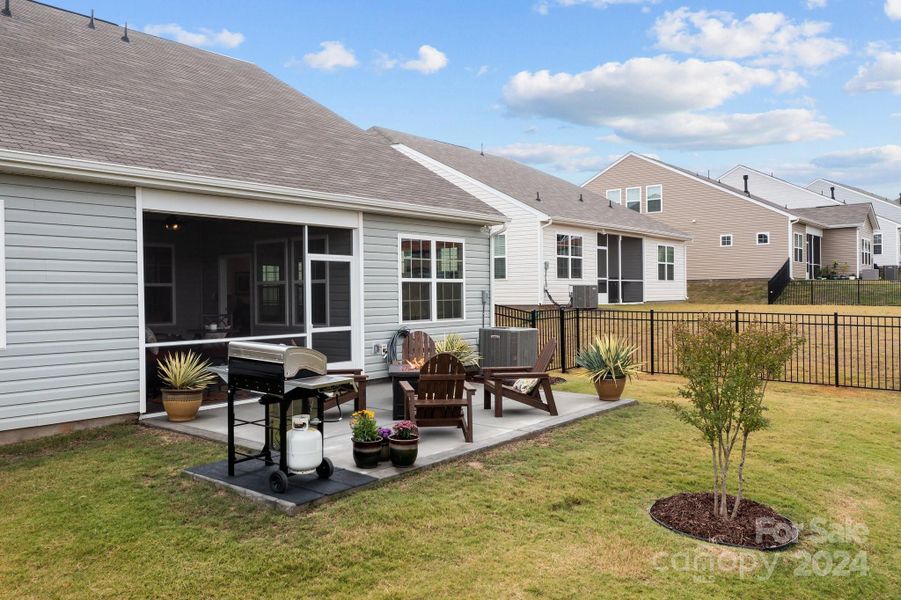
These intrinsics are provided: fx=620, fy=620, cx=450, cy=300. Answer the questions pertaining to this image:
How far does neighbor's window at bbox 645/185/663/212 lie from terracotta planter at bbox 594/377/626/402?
23112 millimetres

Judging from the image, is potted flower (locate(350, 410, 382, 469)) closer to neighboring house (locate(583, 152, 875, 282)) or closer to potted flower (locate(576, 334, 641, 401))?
potted flower (locate(576, 334, 641, 401))

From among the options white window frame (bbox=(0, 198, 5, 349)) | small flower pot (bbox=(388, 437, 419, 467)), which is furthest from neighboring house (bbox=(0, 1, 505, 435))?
small flower pot (bbox=(388, 437, 419, 467))

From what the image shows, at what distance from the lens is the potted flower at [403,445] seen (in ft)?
18.2

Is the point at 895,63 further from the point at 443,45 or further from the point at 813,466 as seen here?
the point at 813,466

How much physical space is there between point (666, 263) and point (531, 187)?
7678 mm

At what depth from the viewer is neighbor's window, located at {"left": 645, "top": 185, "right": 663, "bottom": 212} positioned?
30.1 metres

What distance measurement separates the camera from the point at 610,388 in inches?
356

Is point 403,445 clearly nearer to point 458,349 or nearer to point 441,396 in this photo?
point 441,396

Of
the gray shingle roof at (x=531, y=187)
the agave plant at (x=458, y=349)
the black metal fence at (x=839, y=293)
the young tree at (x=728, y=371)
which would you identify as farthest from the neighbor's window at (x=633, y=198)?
the young tree at (x=728, y=371)

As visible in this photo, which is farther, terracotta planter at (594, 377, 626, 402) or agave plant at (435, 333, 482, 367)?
agave plant at (435, 333, 482, 367)

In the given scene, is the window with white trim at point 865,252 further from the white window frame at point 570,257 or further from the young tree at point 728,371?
the young tree at point 728,371

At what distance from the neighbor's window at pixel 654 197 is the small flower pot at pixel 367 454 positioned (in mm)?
27456

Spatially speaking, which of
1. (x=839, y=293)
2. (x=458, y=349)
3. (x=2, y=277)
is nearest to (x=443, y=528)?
(x=2, y=277)

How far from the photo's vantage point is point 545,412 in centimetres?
826
